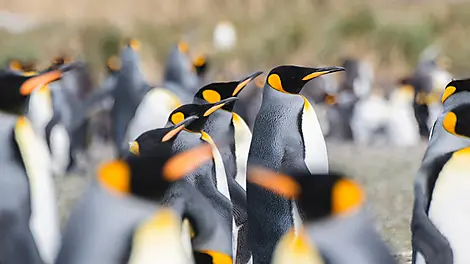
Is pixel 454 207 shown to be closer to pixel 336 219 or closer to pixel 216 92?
pixel 336 219

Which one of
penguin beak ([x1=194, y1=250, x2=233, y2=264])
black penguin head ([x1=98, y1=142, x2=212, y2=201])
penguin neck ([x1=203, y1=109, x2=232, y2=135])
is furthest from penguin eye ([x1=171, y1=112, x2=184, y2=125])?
black penguin head ([x1=98, y1=142, x2=212, y2=201])

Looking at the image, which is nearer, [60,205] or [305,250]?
[305,250]

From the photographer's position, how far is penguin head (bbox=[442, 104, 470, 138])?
3.04 metres

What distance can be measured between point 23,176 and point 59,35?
16.1m

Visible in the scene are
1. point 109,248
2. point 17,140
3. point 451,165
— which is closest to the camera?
point 109,248

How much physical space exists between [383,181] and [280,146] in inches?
130

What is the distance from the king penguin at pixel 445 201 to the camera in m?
2.77

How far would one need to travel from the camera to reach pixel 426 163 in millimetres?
2988

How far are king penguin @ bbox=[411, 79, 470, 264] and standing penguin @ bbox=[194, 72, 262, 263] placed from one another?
3.37 ft

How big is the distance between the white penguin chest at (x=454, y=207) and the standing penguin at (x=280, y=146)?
712 mm

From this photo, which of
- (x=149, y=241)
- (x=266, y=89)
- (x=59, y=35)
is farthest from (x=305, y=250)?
(x=59, y=35)

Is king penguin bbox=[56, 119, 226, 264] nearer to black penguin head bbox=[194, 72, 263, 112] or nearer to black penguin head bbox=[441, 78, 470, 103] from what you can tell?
black penguin head bbox=[441, 78, 470, 103]

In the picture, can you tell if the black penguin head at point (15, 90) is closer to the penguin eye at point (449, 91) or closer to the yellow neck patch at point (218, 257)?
the yellow neck patch at point (218, 257)

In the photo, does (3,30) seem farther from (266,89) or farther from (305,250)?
(305,250)
